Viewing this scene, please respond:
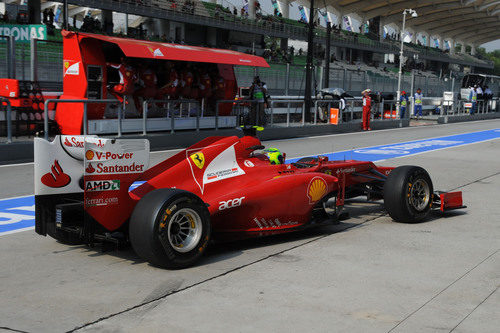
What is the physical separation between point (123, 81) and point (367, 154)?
7088 millimetres

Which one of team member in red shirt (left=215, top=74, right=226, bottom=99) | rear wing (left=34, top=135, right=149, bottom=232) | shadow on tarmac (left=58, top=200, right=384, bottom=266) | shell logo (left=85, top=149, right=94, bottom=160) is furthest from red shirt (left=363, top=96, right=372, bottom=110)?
shell logo (left=85, top=149, right=94, bottom=160)

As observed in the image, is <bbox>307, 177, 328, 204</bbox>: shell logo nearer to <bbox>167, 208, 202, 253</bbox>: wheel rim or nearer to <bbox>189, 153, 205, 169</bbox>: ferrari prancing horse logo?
<bbox>189, 153, 205, 169</bbox>: ferrari prancing horse logo

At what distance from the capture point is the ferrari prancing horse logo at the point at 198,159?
662cm

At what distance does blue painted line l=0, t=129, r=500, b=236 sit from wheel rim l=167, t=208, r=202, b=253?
2760 millimetres

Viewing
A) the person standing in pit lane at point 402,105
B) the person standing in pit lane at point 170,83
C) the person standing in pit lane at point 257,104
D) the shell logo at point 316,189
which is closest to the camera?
the shell logo at point 316,189

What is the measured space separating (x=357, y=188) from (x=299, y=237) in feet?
4.35

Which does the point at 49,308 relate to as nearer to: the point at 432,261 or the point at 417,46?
the point at 432,261

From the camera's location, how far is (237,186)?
6.82 m

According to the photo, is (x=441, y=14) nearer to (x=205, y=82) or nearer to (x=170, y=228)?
(x=205, y=82)

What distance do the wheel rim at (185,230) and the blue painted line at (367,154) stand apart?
9.06ft

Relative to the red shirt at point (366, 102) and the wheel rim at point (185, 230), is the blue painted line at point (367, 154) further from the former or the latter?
the red shirt at point (366, 102)

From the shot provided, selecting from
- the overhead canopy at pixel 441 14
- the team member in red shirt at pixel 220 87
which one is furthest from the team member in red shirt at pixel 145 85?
the overhead canopy at pixel 441 14

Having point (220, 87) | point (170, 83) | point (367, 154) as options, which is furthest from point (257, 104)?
point (367, 154)

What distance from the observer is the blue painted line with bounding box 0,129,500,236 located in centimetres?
821
